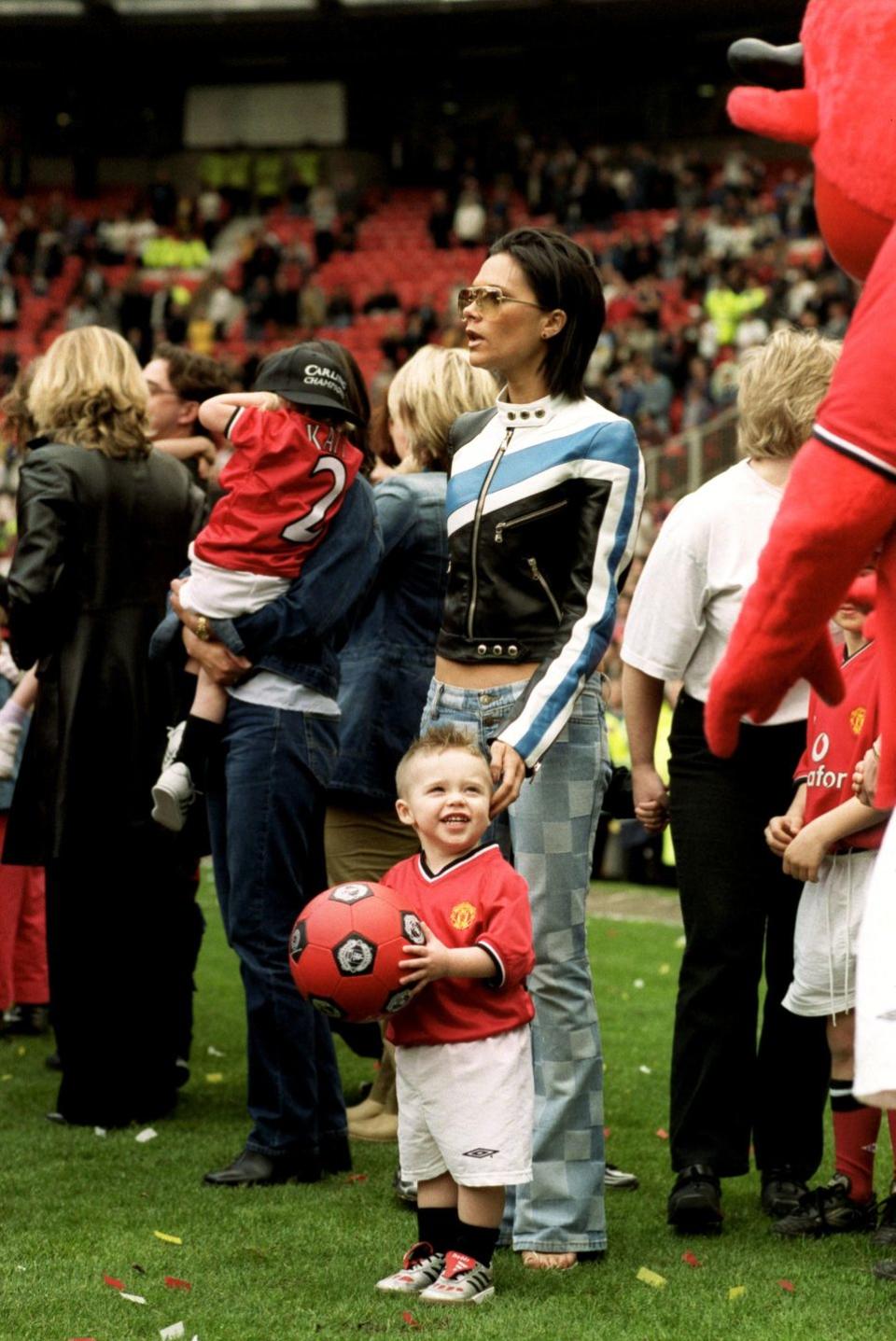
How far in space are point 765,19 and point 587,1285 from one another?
3143cm

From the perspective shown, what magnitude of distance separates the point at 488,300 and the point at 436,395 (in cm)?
103

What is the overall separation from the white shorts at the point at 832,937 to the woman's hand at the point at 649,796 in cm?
47

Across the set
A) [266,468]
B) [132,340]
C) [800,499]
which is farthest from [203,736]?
[132,340]

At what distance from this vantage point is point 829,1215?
4.59 m

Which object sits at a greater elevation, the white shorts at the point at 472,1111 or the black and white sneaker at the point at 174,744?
the black and white sneaker at the point at 174,744

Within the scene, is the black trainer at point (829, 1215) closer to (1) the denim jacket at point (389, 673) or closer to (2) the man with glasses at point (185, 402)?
(1) the denim jacket at point (389, 673)

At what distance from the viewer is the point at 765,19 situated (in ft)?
107

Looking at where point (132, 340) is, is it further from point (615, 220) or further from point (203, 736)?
point (203, 736)

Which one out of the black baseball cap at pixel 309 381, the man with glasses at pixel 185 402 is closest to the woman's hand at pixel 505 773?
the black baseball cap at pixel 309 381

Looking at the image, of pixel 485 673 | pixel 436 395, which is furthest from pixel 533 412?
pixel 436 395

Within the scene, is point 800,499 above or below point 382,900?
above

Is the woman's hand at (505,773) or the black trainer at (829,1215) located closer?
the woman's hand at (505,773)

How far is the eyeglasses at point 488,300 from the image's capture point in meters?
4.31

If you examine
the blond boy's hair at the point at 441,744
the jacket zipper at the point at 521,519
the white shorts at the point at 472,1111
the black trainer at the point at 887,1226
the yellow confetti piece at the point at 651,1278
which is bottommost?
the black trainer at the point at 887,1226
